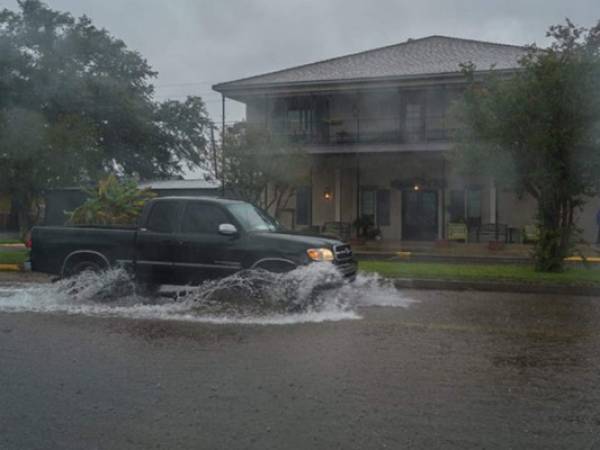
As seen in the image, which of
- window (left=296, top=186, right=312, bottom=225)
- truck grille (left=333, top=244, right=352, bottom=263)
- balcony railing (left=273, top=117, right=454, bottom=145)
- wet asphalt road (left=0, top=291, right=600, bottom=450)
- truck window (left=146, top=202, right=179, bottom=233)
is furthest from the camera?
window (left=296, top=186, right=312, bottom=225)

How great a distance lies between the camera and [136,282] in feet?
30.3

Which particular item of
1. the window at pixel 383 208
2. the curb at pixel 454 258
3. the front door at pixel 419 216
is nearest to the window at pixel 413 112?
the front door at pixel 419 216

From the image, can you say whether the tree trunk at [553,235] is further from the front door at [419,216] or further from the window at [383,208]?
the window at [383,208]

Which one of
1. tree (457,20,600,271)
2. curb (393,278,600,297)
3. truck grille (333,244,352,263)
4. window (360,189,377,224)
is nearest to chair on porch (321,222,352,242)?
window (360,189,377,224)

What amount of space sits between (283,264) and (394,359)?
316 centimetres

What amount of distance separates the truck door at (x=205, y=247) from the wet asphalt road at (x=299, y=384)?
1.60 metres

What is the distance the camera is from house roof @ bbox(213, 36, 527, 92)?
21.6 metres

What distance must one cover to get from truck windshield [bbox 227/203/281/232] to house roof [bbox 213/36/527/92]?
12.9 m

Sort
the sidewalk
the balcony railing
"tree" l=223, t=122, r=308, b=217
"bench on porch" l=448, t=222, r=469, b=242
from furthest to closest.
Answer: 1. the balcony railing
2. "bench on porch" l=448, t=222, r=469, b=242
3. "tree" l=223, t=122, r=308, b=217
4. the sidewalk

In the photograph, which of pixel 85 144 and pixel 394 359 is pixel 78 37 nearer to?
pixel 85 144

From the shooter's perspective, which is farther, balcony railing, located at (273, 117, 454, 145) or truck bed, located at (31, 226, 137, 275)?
balcony railing, located at (273, 117, 454, 145)

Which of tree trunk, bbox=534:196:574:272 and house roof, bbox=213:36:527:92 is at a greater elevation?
house roof, bbox=213:36:527:92

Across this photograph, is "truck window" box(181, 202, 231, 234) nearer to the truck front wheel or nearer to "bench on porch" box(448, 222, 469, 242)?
the truck front wheel

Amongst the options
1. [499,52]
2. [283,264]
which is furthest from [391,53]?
[283,264]
